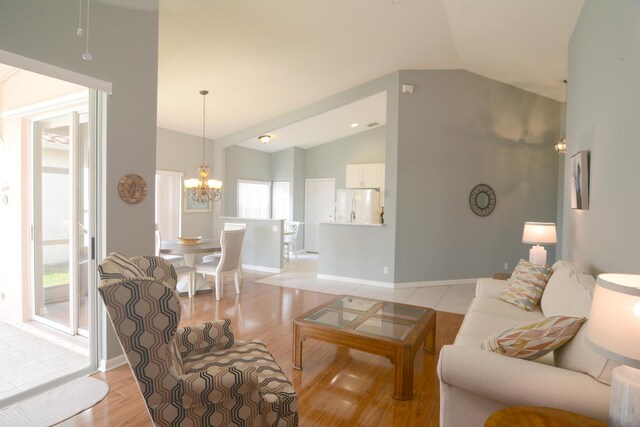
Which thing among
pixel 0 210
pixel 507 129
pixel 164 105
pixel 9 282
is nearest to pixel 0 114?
pixel 0 210

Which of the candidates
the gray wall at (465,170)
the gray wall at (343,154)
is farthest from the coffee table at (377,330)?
the gray wall at (343,154)

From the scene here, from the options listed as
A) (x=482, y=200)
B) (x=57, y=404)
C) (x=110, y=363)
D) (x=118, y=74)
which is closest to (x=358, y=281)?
(x=482, y=200)

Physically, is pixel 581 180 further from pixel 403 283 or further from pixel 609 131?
pixel 403 283

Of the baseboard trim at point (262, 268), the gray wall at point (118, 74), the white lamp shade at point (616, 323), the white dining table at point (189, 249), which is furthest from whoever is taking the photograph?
the baseboard trim at point (262, 268)

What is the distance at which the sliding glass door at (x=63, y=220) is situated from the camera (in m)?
2.94

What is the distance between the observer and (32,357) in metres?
2.81

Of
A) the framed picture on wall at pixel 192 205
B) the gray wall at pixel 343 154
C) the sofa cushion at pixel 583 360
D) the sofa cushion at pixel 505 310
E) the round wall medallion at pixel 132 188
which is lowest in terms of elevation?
the sofa cushion at pixel 505 310

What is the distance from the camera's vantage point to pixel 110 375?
→ 8.46 ft

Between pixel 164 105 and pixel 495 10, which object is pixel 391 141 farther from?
pixel 164 105

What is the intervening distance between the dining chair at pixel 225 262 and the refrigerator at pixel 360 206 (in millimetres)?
2475

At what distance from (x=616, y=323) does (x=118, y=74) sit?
127 inches

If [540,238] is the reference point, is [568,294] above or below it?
below

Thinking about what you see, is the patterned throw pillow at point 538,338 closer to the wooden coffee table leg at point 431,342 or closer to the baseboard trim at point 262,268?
the wooden coffee table leg at point 431,342

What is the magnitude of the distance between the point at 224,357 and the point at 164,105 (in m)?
4.81
